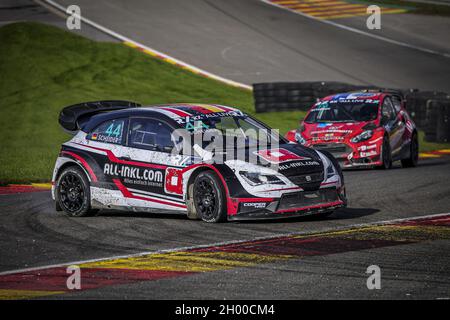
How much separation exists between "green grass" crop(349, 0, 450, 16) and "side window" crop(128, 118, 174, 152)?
1178 inches

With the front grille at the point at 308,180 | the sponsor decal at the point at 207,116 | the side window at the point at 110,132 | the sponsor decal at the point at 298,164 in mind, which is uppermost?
the sponsor decal at the point at 207,116

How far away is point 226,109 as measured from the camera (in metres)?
13.1

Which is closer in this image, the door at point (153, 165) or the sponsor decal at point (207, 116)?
the door at point (153, 165)

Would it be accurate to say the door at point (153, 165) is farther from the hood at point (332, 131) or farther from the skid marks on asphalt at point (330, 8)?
the skid marks on asphalt at point (330, 8)

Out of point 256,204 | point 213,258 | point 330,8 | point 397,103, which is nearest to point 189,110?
point 256,204

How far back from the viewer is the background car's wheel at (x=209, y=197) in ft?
38.1

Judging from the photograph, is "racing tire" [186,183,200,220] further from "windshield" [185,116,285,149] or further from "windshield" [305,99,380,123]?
"windshield" [305,99,380,123]

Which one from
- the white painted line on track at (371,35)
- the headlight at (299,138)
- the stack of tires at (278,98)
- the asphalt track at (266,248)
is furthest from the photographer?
the white painted line on track at (371,35)

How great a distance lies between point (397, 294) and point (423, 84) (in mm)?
23404

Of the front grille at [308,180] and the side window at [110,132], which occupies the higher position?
the side window at [110,132]

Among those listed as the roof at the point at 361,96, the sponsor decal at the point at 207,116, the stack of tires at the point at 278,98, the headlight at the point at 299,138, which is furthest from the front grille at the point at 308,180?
the stack of tires at the point at 278,98

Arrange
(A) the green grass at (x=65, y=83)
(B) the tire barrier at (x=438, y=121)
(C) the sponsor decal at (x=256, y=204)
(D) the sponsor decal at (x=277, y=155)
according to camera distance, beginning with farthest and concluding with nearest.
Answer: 1. (A) the green grass at (x=65, y=83)
2. (B) the tire barrier at (x=438, y=121)
3. (D) the sponsor decal at (x=277, y=155)
4. (C) the sponsor decal at (x=256, y=204)

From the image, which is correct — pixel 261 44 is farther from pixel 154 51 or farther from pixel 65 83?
pixel 65 83

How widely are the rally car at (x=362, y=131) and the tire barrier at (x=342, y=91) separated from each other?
920mm
